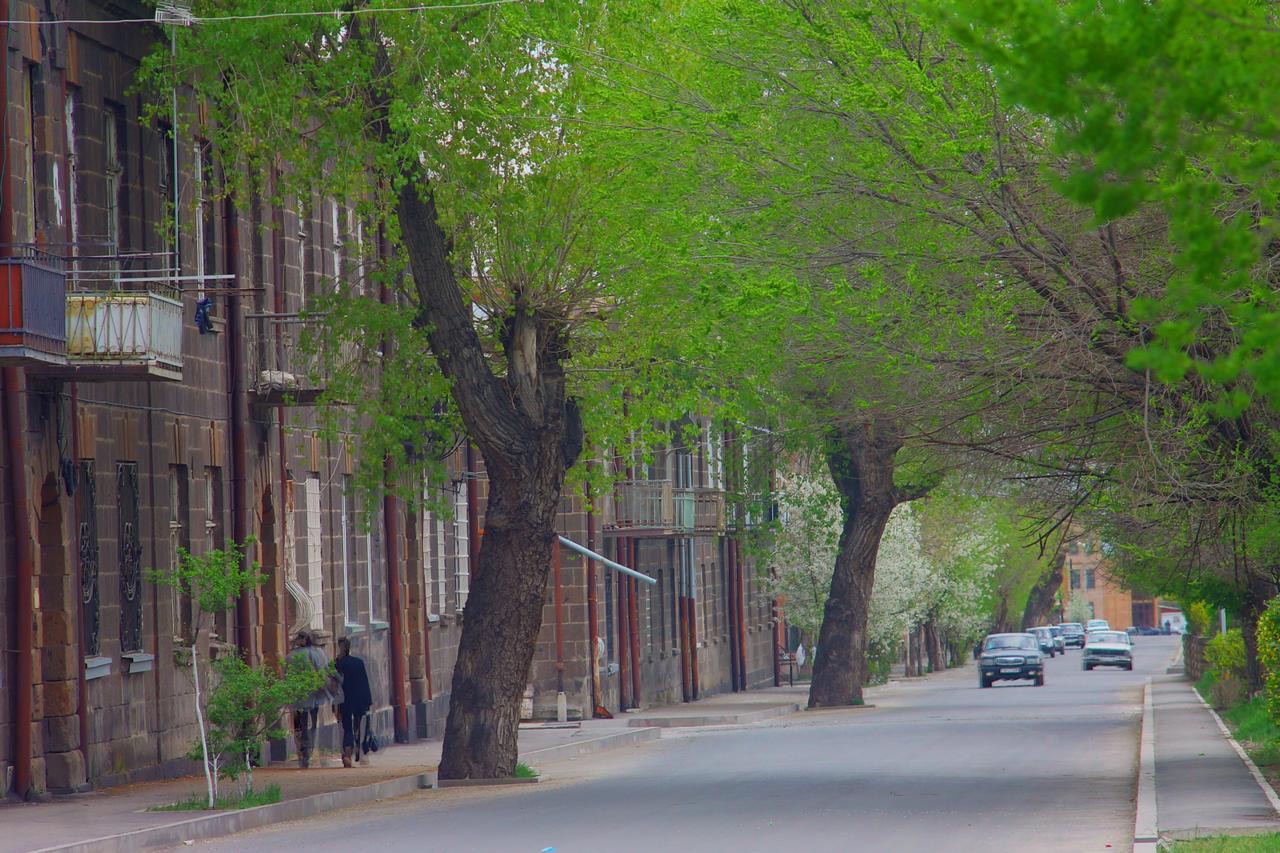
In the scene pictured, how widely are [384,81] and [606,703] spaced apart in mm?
25145

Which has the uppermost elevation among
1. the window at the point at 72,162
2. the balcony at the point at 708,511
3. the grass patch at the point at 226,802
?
the window at the point at 72,162

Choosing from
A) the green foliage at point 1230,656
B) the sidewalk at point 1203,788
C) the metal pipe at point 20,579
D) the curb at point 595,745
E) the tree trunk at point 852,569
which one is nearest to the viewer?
the sidewalk at point 1203,788

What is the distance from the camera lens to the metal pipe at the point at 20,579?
1842cm

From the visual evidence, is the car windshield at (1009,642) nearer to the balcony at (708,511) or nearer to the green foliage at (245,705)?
the balcony at (708,511)

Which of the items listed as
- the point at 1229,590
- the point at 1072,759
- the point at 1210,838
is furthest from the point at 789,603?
the point at 1210,838

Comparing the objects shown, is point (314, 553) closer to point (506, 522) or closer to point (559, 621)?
point (506, 522)

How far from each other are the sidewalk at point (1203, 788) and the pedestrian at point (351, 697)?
9.44 metres

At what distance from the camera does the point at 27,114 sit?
19.3 meters

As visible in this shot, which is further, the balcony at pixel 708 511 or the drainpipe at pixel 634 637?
the balcony at pixel 708 511

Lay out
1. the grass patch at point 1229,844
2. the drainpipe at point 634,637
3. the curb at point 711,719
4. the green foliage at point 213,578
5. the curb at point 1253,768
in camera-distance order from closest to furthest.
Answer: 1. the grass patch at point 1229,844
2. the curb at point 1253,768
3. the green foliage at point 213,578
4. the curb at point 711,719
5. the drainpipe at point 634,637

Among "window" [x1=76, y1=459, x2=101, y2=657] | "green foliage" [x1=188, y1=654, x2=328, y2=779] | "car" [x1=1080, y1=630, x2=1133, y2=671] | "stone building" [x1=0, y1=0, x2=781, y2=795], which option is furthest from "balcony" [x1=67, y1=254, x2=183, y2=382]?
"car" [x1=1080, y1=630, x2=1133, y2=671]

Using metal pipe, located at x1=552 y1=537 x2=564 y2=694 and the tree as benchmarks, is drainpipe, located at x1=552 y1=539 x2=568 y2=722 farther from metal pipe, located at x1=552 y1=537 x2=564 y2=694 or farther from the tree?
the tree

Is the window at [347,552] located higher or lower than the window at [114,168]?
lower

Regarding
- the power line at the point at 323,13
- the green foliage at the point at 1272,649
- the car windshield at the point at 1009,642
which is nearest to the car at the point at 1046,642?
the car windshield at the point at 1009,642
